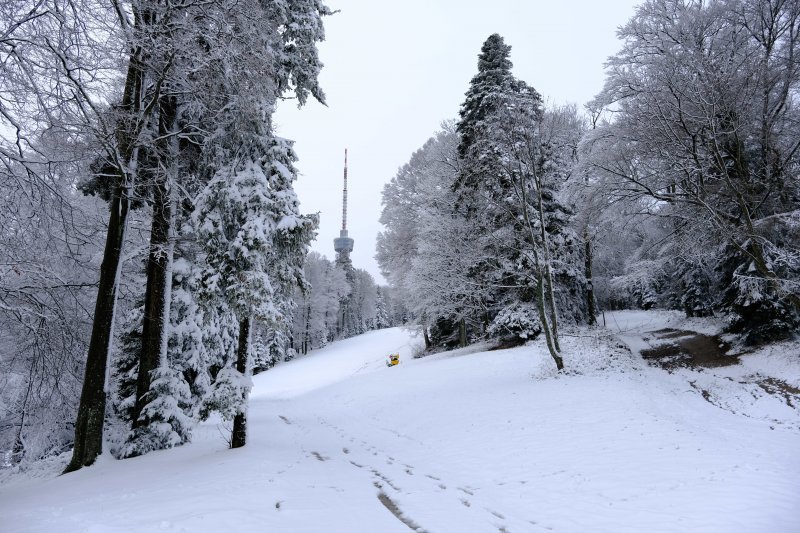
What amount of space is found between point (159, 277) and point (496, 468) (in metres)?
8.78

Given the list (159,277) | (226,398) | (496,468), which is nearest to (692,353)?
(496,468)

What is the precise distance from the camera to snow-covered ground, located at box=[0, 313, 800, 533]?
15.9 feet

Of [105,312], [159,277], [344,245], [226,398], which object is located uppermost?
→ [344,245]

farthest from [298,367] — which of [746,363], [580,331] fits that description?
[746,363]

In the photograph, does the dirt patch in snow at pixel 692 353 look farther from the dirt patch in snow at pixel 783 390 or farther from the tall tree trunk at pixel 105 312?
the tall tree trunk at pixel 105 312

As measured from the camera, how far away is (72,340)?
8422 mm

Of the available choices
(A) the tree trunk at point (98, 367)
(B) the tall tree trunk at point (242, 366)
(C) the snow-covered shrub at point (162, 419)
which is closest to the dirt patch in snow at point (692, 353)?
(B) the tall tree trunk at point (242, 366)

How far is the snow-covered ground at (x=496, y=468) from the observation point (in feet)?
15.9

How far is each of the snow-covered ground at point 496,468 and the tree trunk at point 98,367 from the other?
17.1 inches

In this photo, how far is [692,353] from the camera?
15625 millimetres

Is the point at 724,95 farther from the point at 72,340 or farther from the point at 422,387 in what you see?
the point at 72,340

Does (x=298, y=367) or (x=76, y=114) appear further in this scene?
(x=298, y=367)

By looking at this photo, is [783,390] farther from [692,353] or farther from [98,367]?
[98,367]

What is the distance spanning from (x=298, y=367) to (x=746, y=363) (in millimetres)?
32096
